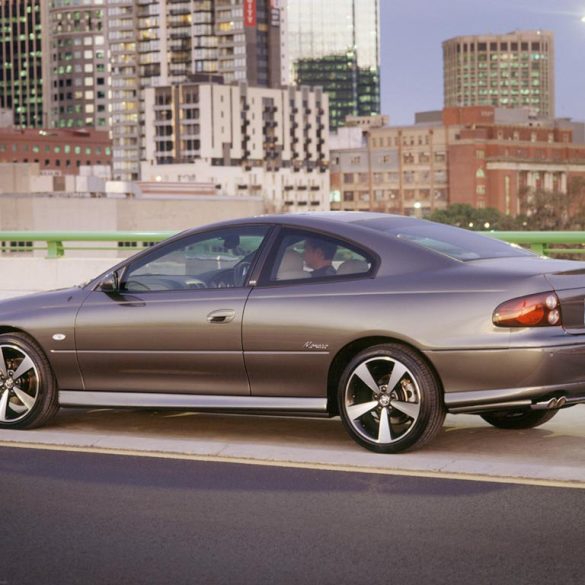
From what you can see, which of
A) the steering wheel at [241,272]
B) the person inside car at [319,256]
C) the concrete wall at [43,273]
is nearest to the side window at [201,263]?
the steering wheel at [241,272]

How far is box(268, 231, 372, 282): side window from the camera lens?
314 inches

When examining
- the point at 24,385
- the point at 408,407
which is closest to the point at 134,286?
the point at 24,385

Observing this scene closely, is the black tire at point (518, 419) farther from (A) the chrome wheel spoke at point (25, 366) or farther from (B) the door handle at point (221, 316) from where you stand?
(A) the chrome wheel spoke at point (25, 366)

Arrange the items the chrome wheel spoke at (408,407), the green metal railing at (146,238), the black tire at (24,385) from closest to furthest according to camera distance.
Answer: the chrome wheel spoke at (408,407) < the black tire at (24,385) < the green metal railing at (146,238)

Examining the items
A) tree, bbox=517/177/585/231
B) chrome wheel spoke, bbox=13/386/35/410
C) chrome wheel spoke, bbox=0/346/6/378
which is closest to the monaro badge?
chrome wheel spoke, bbox=13/386/35/410

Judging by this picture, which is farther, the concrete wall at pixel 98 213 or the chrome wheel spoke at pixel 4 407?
the concrete wall at pixel 98 213

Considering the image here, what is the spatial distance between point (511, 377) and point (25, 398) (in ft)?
10.6

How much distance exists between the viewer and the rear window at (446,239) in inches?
311

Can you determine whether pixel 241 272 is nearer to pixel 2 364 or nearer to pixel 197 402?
pixel 197 402

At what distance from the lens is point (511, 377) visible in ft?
24.0

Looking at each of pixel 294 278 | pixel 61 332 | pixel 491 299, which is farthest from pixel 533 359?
pixel 61 332

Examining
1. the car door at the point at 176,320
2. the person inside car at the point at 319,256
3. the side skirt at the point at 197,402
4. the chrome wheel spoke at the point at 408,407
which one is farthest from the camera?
the car door at the point at 176,320

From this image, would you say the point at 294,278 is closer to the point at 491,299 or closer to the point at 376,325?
the point at 376,325

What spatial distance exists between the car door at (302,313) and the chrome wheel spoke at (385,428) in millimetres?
428
